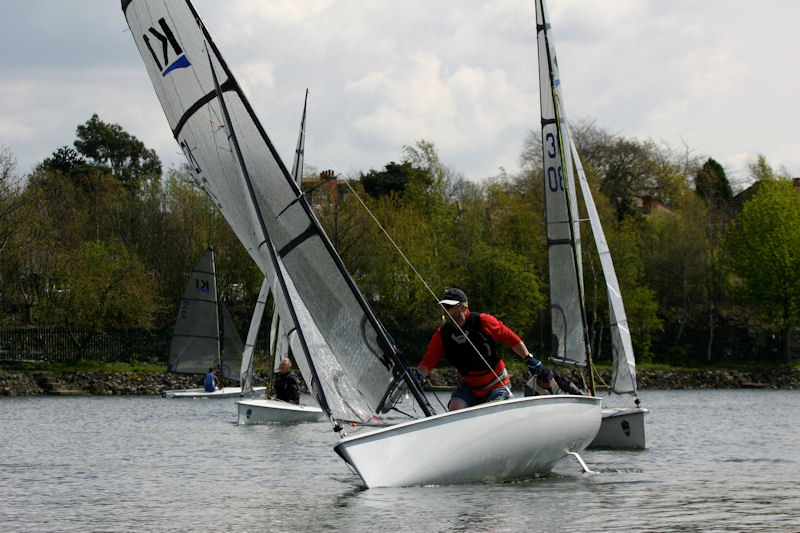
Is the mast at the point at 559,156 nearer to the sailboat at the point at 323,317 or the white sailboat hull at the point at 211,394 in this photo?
the sailboat at the point at 323,317

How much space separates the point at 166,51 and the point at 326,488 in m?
5.48

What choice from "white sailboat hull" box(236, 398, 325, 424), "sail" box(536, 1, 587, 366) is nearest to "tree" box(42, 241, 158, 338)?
"white sailboat hull" box(236, 398, 325, 424)

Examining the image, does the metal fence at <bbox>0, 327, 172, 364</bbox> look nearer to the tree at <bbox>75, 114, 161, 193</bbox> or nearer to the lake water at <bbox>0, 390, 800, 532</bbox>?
the lake water at <bbox>0, 390, 800, 532</bbox>

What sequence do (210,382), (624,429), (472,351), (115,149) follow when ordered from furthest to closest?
(115,149) → (210,382) → (624,429) → (472,351)

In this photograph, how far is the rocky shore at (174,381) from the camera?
130 feet

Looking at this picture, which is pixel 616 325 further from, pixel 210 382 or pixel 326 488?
pixel 210 382

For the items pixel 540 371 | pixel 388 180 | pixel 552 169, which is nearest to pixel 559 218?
pixel 552 169

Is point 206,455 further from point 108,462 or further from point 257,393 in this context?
point 257,393

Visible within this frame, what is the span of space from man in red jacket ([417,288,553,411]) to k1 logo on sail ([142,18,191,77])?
13.6ft

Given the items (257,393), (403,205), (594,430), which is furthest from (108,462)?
(403,205)

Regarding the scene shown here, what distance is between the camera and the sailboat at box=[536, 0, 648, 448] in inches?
730

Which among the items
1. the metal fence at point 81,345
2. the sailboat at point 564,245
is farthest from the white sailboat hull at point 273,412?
the metal fence at point 81,345

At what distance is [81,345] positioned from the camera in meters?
43.9

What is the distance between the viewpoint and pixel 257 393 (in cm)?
3219
